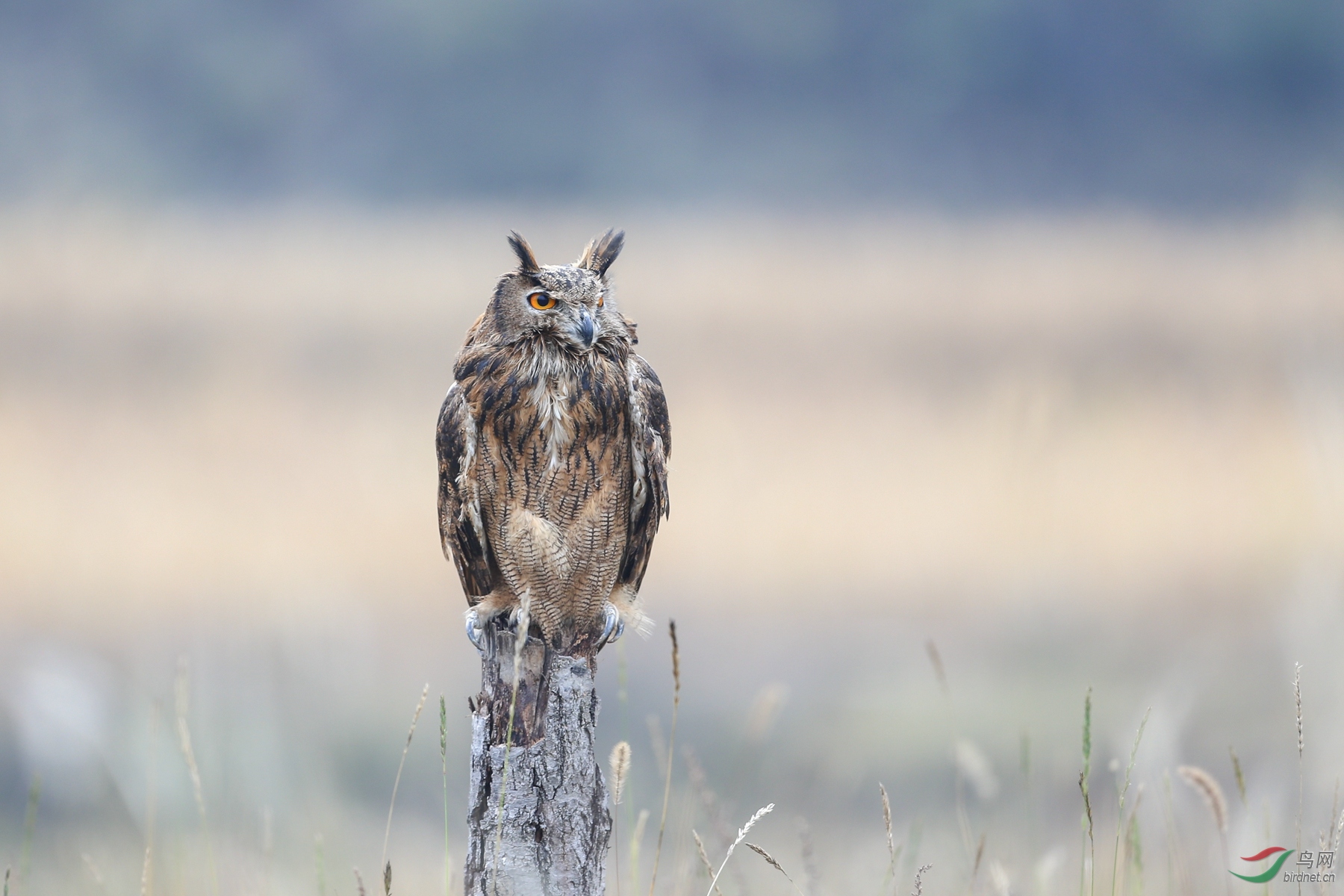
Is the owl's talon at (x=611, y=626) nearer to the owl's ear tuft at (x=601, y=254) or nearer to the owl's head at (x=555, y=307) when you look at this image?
the owl's head at (x=555, y=307)

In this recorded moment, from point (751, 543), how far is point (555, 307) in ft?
22.7

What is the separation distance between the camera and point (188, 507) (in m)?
9.29

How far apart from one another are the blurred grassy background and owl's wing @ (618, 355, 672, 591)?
1.23ft

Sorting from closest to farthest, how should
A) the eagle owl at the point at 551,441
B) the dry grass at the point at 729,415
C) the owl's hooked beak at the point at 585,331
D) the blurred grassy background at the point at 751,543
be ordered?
the owl's hooked beak at the point at 585,331 → the eagle owl at the point at 551,441 → the blurred grassy background at the point at 751,543 → the dry grass at the point at 729,415

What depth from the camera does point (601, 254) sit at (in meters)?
3.18

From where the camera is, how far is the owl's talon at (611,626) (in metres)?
3.14

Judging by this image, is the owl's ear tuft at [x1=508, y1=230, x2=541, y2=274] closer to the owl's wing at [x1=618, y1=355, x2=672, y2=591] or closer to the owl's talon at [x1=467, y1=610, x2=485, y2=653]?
the owl's wing at [x1=618, y1=355, x2=672, y2=591]

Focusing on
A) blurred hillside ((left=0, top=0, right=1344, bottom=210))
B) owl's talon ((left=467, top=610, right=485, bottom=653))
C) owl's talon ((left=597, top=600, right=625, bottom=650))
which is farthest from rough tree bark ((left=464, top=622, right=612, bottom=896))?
blurred hillside ((left=0, top=0, right=1344, bottom=210))

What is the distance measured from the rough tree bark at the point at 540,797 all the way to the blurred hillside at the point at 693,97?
26.2 m

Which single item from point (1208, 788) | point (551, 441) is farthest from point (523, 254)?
point (1208, 788)

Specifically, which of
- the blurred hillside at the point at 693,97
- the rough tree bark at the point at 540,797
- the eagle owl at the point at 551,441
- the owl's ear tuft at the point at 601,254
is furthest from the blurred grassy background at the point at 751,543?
the blurred hillside at the point at 693,97

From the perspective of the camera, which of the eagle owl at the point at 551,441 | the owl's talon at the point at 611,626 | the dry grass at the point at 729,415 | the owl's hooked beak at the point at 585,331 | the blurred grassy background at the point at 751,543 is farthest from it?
the dry grass at the point at 729,415

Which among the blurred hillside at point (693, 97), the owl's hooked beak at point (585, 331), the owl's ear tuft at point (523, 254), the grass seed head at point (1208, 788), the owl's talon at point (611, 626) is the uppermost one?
the blurred hillside at point (693, 97)

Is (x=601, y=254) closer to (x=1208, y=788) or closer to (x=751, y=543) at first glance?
(x=1208, y=788)
